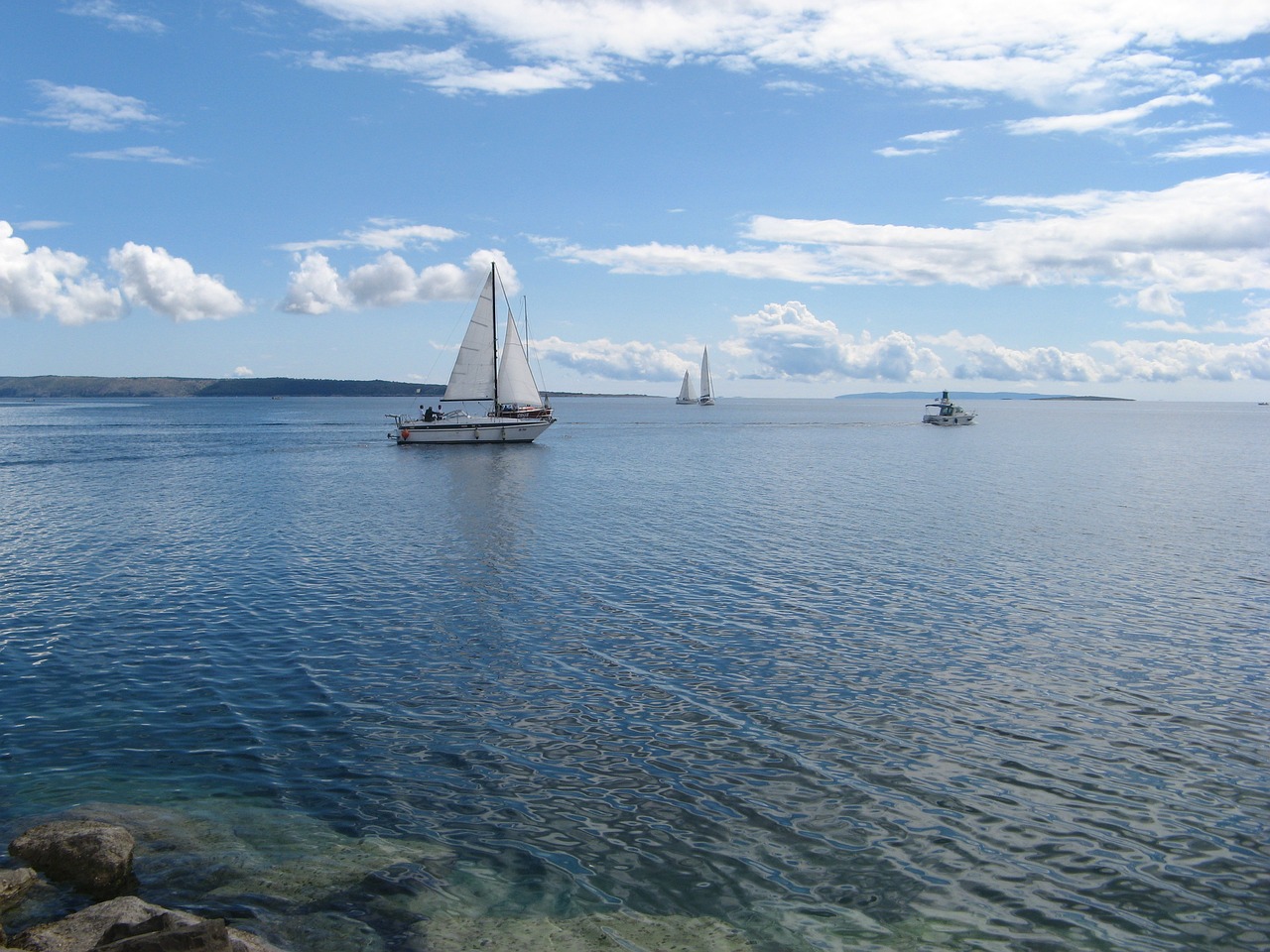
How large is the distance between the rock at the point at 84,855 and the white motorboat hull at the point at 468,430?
90.9 meters

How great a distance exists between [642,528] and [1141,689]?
26.2 meters

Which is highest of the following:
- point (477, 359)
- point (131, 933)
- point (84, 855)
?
point (477, 359)

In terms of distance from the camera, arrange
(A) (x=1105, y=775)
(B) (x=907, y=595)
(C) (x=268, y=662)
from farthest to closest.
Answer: (B) (x=907, y=595), (C) (x=268, y=662), (A) (x=1105, y=775)

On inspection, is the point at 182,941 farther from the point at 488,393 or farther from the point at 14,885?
the point at 488,393

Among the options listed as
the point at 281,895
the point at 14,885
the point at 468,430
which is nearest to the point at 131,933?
the point at 281,895

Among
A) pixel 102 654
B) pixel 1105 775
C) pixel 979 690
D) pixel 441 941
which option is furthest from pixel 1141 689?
pixel 102 654

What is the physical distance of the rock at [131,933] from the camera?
30.5ft

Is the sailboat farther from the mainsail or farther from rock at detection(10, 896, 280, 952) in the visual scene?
rock at detection(10, 896, 280, 952)

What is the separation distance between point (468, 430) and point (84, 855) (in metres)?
92.1

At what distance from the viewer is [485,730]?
1823 cm

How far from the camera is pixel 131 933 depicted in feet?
32.5

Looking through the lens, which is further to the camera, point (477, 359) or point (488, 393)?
point (488, 393)

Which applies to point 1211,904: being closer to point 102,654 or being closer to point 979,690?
point 979,690

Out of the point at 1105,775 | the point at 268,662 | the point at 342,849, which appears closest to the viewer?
the point at 342,849
